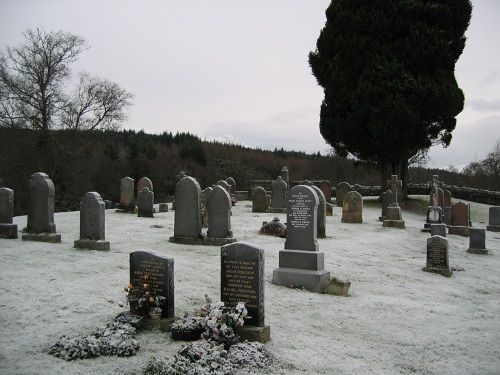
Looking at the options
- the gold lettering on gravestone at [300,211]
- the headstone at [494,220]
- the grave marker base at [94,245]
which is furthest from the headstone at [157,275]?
the headstone at [494,220]

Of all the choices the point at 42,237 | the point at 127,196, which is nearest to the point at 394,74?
the point at 127,196

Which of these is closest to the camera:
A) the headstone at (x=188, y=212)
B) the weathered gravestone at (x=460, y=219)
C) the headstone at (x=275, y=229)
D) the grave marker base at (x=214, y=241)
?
the grave marker base at (x=214, y=241)

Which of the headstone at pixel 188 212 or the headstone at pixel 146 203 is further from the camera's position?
the headstone at pixel 146 203

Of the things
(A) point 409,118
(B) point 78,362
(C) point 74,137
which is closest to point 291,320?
(B) point 78,362

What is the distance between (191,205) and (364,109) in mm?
17285

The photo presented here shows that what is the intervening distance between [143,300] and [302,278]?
386 centimetres

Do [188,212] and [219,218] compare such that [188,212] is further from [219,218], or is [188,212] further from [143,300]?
[143,300]

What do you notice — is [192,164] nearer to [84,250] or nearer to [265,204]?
[265,204]

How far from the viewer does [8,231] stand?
1207cm

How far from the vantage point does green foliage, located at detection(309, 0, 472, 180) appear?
2614 cm

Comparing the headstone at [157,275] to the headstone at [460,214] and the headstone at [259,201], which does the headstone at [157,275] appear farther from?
the headstone at [259,201]

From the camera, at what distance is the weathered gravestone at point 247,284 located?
19.8ft

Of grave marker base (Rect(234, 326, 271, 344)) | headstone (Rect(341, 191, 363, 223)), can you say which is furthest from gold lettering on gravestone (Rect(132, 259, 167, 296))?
headstone (Rect(341, 191, 363, 223))

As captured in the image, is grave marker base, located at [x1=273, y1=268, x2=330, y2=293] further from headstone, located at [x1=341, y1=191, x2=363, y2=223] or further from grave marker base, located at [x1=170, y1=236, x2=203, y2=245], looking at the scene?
headstone, located at [x1=341, y1=191, x2=363, y2=223]
